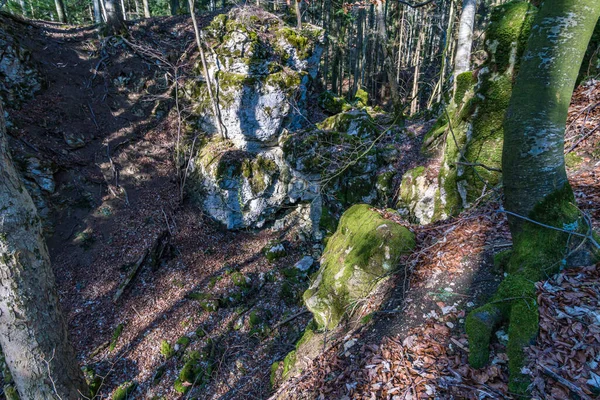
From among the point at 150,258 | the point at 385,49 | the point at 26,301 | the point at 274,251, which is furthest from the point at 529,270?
the point at 385,49

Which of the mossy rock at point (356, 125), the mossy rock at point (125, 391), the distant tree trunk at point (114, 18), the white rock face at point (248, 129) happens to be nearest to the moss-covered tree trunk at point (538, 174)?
the mossy rock at point (125, 391)

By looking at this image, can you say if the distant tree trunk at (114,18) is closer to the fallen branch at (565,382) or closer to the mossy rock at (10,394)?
the mossy rock at (10,394)

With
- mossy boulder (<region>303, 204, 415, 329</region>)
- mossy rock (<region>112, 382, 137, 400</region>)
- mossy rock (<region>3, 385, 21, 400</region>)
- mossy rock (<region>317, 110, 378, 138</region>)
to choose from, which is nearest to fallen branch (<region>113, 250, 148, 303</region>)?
mossy rock (<region>112, 382, 137, 400</region>)

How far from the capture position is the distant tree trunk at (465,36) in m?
5.98

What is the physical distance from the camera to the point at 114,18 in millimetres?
12719

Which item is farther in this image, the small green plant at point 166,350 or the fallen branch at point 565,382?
the small green plant at point 166,350

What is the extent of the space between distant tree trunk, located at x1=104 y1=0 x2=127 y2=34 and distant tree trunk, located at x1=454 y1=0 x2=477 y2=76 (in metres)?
14.5

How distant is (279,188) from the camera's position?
34.7ft

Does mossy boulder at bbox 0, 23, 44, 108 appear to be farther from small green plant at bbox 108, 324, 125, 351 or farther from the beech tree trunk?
the beech tree trunk

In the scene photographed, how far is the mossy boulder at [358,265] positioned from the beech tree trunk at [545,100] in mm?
1625

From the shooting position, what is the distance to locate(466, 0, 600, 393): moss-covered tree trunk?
197 centimetres

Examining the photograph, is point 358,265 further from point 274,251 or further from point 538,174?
point 274,251

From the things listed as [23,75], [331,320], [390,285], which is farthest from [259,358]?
[23,75]

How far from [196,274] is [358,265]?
6.66m
